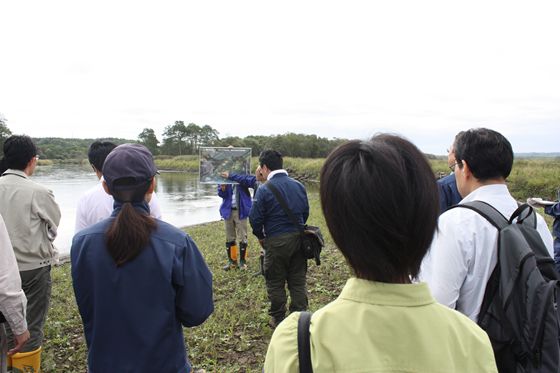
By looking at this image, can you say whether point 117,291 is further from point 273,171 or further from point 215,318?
point 215,318

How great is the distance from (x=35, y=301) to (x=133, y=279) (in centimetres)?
220

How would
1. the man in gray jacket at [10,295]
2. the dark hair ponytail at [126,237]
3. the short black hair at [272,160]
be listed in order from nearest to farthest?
the dark hair ponytail at [126,237] → the man in gray jacket at [10,295] → the short black hair at [272,160]

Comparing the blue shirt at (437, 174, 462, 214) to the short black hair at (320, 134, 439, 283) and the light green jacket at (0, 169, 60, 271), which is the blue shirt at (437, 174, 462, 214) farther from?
the light green jacket at (0, 169, 60, 271)

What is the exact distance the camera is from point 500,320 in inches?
67.0

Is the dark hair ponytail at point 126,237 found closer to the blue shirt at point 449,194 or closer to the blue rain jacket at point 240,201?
the blue shirt at point 449,194

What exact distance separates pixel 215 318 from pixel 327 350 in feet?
13.7

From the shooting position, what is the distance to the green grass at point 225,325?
3.78m

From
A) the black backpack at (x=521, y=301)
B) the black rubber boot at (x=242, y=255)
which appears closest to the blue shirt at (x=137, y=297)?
the black backpack at (x=521, y=301)

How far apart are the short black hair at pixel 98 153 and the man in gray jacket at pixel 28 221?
567 mm

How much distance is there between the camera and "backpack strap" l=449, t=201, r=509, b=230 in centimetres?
180

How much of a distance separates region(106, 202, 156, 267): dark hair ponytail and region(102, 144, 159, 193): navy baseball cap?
13cm

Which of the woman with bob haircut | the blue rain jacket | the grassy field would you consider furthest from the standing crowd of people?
the blue rain jacket

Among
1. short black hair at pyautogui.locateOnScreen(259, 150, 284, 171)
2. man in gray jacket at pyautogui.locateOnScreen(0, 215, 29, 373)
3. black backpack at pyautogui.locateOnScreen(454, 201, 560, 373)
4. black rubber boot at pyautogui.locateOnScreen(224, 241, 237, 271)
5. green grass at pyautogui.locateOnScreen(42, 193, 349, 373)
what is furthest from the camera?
black rubber boot at pyautogui.locateOnScreen(224, 241, 237, 271)

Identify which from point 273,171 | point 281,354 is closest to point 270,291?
point 273,171
